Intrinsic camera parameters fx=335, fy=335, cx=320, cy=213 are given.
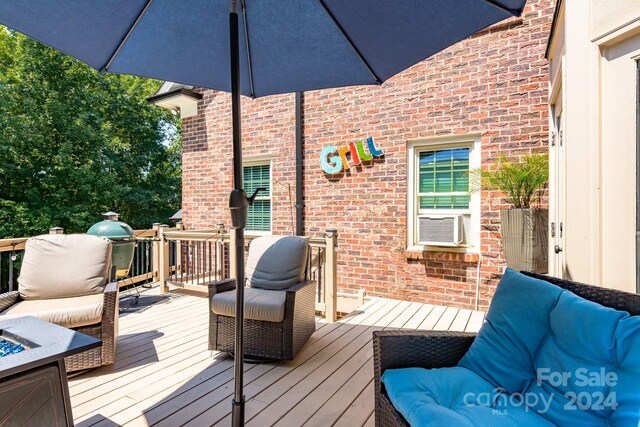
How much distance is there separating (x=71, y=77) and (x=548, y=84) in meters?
13.0

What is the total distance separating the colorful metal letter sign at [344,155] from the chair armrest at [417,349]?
3303 millimetres

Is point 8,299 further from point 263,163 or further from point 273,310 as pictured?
point 263,163

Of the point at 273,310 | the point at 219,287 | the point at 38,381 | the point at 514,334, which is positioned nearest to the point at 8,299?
the point at 219,287

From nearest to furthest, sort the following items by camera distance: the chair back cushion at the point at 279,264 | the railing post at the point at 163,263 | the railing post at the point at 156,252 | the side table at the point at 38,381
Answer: the side table at the point at 38,381, the chair back cushion at the point at 279,264, the railing post at the point at 163,263, the railing post at the point at 156,252

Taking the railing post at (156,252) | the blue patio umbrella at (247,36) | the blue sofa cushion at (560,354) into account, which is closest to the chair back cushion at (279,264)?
the blue patio umbrella at (247,36)

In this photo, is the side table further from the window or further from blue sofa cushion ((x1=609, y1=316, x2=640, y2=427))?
the window

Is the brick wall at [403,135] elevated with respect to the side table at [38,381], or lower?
elevated

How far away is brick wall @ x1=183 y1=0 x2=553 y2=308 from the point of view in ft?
12.7

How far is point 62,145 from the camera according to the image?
10.1 m

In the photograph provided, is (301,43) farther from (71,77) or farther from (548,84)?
(71,77)

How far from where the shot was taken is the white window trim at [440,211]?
4.18 m

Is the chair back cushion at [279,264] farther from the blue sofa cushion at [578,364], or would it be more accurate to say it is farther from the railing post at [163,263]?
the railing post at [163,263]

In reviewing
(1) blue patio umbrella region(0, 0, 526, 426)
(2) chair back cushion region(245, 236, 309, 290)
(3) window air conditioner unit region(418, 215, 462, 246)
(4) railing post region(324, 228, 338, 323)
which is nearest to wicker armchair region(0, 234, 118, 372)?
(2) chair back cushion region(245, 236, 309, 290)

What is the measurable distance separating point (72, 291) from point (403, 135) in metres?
4.07
